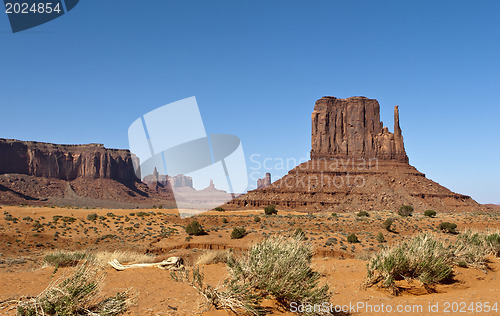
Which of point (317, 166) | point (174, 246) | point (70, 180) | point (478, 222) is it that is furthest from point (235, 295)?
point (70, 180)

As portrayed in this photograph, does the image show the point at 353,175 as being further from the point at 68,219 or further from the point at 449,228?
the point at 68,219

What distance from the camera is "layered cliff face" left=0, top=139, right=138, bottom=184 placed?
111 meters

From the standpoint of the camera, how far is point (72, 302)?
5512 mm

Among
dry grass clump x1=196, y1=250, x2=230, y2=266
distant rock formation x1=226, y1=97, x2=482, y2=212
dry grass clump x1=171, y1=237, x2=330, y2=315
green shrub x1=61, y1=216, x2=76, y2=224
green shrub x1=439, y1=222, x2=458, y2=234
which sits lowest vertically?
green shrub x1=439, y1=222, x2=458, y2=234

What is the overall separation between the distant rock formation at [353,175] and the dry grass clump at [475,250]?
6156 centimetres

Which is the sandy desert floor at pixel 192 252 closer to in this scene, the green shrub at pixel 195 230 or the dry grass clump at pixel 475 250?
the dry grass clump at pixel 475 250

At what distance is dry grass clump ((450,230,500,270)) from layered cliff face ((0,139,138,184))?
410 ft

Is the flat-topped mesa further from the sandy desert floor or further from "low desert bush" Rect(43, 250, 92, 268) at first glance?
"low desert bush" Rect(43, 250, 92, 268)

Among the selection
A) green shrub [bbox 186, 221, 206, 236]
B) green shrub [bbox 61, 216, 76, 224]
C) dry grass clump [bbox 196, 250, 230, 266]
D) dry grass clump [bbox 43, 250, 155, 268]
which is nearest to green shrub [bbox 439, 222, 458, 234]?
green shrub [bbox 186, 221, 206, 236]

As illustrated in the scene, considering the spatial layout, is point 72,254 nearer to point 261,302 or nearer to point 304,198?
point 261,302

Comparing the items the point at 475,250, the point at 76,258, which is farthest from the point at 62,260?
the point at 475,250

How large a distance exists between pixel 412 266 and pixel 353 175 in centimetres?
8181

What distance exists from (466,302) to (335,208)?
6947 cm

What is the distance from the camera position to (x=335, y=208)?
75188 mm
